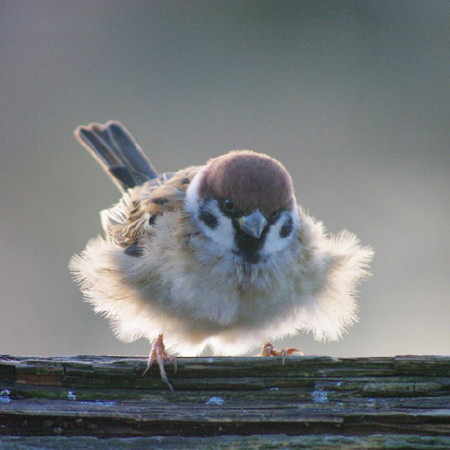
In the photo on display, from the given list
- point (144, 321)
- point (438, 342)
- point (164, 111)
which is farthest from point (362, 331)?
point (164, 111)

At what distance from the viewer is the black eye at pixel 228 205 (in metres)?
3.03

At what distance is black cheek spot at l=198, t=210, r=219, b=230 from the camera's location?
10.2 ft

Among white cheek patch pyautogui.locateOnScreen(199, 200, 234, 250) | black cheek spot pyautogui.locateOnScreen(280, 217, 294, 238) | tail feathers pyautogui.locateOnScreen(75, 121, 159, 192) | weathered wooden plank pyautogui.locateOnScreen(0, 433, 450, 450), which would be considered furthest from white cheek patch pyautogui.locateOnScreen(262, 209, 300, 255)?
tail feathers pyautogui.locateOnScreen(75, 121, 159, 192)

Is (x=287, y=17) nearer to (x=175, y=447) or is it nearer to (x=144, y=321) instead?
(x=144, y=321)

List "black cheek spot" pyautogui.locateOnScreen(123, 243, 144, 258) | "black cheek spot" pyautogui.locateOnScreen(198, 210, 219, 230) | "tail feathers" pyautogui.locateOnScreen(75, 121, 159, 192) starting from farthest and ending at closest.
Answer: "tail feathers" pyautogui.locateOnScreen(75, 121, 159, 192), "black cheek spot" pyautogui.locateOnScreen(123, 243, 144, 258), "black cheek spot" pyautogui.locateOnScreen(198, 210, 219, 230)

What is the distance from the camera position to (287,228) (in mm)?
3164

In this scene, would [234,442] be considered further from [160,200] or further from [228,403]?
[160,200]

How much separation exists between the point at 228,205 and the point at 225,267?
26cm

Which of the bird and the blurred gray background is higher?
the blurred gray background

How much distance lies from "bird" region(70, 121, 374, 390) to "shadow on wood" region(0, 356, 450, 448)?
0.44 metres

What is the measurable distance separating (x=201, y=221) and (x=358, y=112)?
12.7 ft

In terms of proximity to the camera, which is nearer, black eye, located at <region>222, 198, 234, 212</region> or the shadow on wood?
the shadow on wood

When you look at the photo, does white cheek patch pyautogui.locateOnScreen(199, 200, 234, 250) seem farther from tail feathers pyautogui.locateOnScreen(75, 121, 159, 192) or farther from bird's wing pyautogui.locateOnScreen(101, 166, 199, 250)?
tail feathers pyautogui.locateOnScreen(75, 121, 159, 192)

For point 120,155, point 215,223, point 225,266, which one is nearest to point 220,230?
point 215,223
